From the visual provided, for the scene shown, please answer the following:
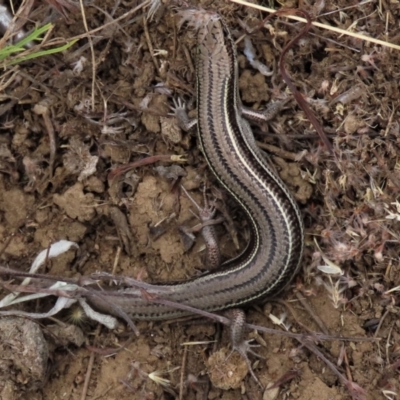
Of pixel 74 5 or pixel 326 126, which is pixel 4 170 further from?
pixel 326 126

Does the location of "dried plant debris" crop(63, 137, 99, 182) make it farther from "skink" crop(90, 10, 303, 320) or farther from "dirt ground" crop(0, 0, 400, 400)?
"skink" crop(90, 10, 303, 320)

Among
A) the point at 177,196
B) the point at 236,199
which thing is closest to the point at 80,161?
the point at 177,196

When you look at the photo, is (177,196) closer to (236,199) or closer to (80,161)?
(236,199)

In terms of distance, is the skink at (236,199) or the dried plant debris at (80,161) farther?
the dried plant debris at (80,161)

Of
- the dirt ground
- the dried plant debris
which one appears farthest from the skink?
the dried plant debris

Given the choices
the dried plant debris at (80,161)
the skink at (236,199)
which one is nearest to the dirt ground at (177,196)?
the dried plant debris at (80,161)

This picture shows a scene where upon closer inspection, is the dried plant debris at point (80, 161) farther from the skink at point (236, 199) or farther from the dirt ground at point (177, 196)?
the skink at point (236, 199)

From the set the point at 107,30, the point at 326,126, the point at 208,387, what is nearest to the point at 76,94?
the point at 107,30
